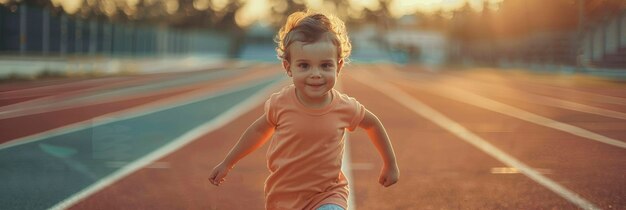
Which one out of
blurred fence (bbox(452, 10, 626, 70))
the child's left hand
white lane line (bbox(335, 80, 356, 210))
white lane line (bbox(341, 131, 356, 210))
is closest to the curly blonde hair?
the child's left hand

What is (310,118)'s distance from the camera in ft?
9.23

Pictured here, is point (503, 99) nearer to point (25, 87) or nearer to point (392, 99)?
point (392, 99)

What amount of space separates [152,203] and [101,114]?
8243 millimetres

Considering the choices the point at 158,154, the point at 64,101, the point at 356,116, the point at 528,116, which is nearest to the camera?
the point at 356,116

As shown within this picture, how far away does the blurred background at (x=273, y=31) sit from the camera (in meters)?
9.23

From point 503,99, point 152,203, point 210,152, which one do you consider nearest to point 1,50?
point 503,99

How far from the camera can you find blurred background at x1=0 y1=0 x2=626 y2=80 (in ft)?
30.3

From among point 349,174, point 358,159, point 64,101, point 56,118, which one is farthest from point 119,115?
point 349,174

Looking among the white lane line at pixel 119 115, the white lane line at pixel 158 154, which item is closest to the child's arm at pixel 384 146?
the white lane line at pixel 158 154

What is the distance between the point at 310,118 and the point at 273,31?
100072 millimetres

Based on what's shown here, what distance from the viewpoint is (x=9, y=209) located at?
4.76 metres

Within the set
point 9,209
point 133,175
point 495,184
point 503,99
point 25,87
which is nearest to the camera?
point 9,209

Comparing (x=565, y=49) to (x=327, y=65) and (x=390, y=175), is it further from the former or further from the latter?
(x=327, y=65)

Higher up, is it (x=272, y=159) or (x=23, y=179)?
(x=272, y=159)
